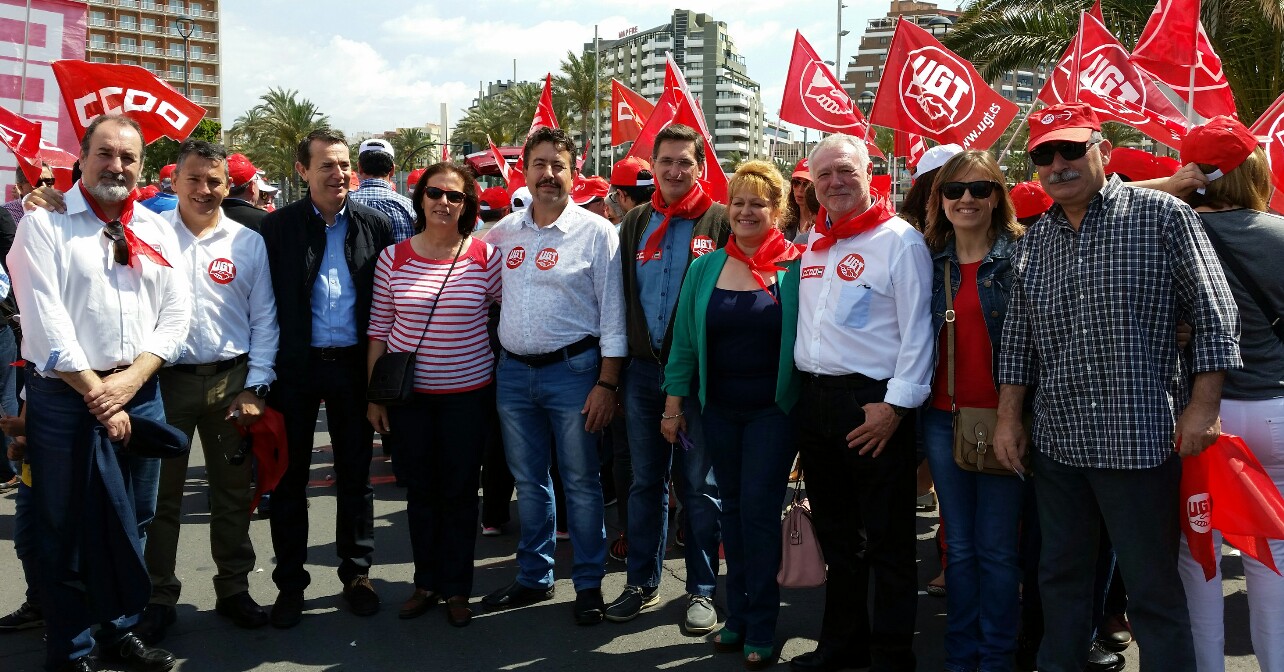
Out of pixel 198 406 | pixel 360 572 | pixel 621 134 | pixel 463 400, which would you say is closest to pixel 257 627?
pixel 360 572

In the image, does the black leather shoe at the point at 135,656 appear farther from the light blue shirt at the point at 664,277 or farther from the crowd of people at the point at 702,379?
the light blue shirt at the point at 664,277

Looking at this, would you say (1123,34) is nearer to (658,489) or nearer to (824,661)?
(658,489)

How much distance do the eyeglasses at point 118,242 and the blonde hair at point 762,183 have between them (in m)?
2.52

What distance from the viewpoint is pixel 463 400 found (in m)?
4.69

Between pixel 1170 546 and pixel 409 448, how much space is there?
325 centimetres

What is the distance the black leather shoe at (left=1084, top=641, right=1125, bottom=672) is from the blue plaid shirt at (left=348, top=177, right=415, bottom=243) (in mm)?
4194

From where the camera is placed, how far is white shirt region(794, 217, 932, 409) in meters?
3.68

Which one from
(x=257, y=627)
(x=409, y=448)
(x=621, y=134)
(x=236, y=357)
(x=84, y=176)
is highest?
(x=621, y=134)

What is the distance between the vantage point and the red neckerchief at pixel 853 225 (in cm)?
380

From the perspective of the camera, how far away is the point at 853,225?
12.5ft

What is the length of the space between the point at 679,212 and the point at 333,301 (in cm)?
173

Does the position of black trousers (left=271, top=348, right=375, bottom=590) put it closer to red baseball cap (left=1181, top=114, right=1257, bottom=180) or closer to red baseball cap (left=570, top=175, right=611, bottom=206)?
red baseball cap (left=1181, top=114, right=1257, bottom=180)

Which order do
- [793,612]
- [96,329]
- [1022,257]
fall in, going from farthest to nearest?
[793,612] < [96,329] < [1022,257]

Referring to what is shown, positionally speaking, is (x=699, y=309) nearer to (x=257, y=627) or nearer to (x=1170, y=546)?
(x=1170, y=546)
